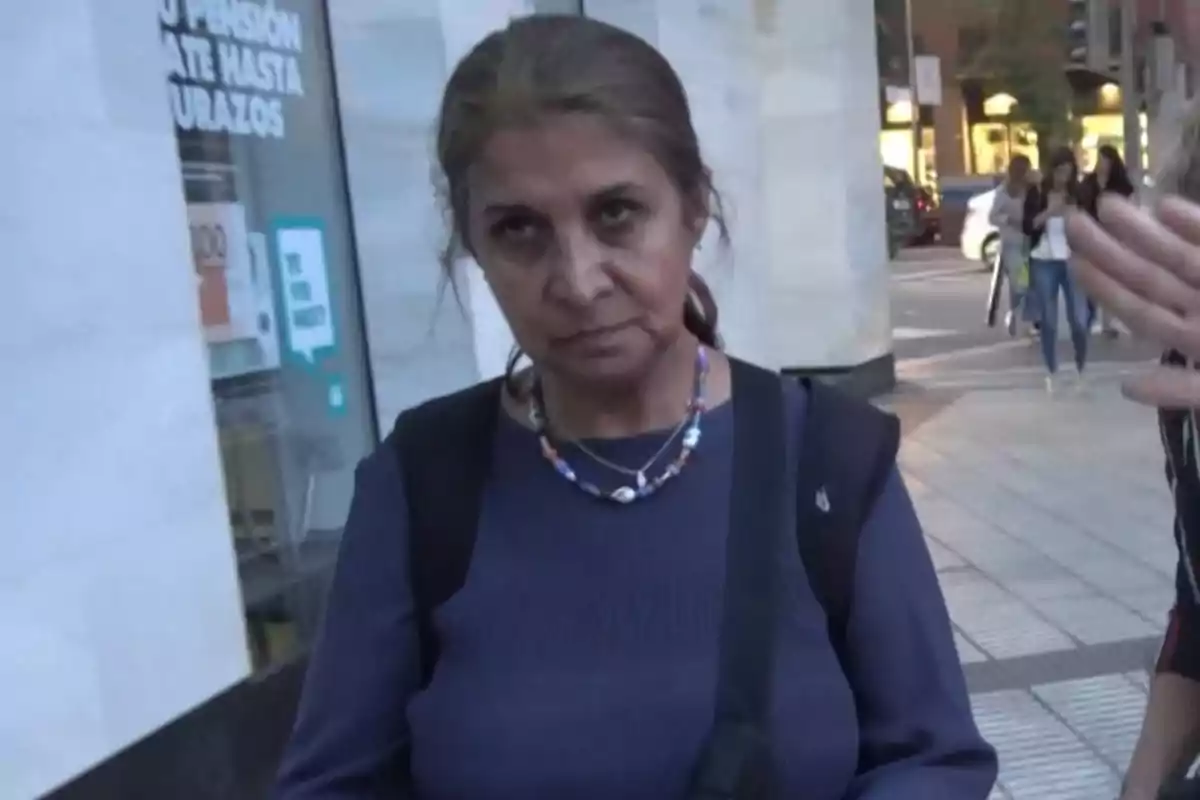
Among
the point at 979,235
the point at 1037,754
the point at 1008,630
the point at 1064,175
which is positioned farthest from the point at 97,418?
the point at 979,235

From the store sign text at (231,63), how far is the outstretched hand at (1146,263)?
3366mm

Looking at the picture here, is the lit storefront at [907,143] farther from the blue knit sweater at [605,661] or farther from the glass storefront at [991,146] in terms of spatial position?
the blue knit sweater at [605,661]

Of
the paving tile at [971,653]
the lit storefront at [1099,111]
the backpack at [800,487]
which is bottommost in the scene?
the paving tile at [971,653]

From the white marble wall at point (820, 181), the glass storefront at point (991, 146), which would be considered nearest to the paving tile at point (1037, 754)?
the white marble wall at point (820, 181)

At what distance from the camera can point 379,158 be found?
547cm

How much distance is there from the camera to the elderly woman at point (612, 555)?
1485 mm

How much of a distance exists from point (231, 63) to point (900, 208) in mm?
30837

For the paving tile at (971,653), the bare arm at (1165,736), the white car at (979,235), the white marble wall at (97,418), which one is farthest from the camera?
the white car at (979,235)

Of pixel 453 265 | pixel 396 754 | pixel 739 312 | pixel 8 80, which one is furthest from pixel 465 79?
pixel 739 312

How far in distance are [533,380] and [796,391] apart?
281mm

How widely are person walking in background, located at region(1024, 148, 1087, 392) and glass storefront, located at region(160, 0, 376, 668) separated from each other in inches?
325

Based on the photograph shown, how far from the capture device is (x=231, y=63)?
4746 mm

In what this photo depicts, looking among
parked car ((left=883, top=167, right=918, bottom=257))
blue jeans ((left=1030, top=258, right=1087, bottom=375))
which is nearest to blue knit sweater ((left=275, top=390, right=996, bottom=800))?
blue jeans ((left=1030, top=258, right=1087, bottom=375))

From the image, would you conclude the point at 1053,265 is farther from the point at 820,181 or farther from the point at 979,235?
the point at 979,235
